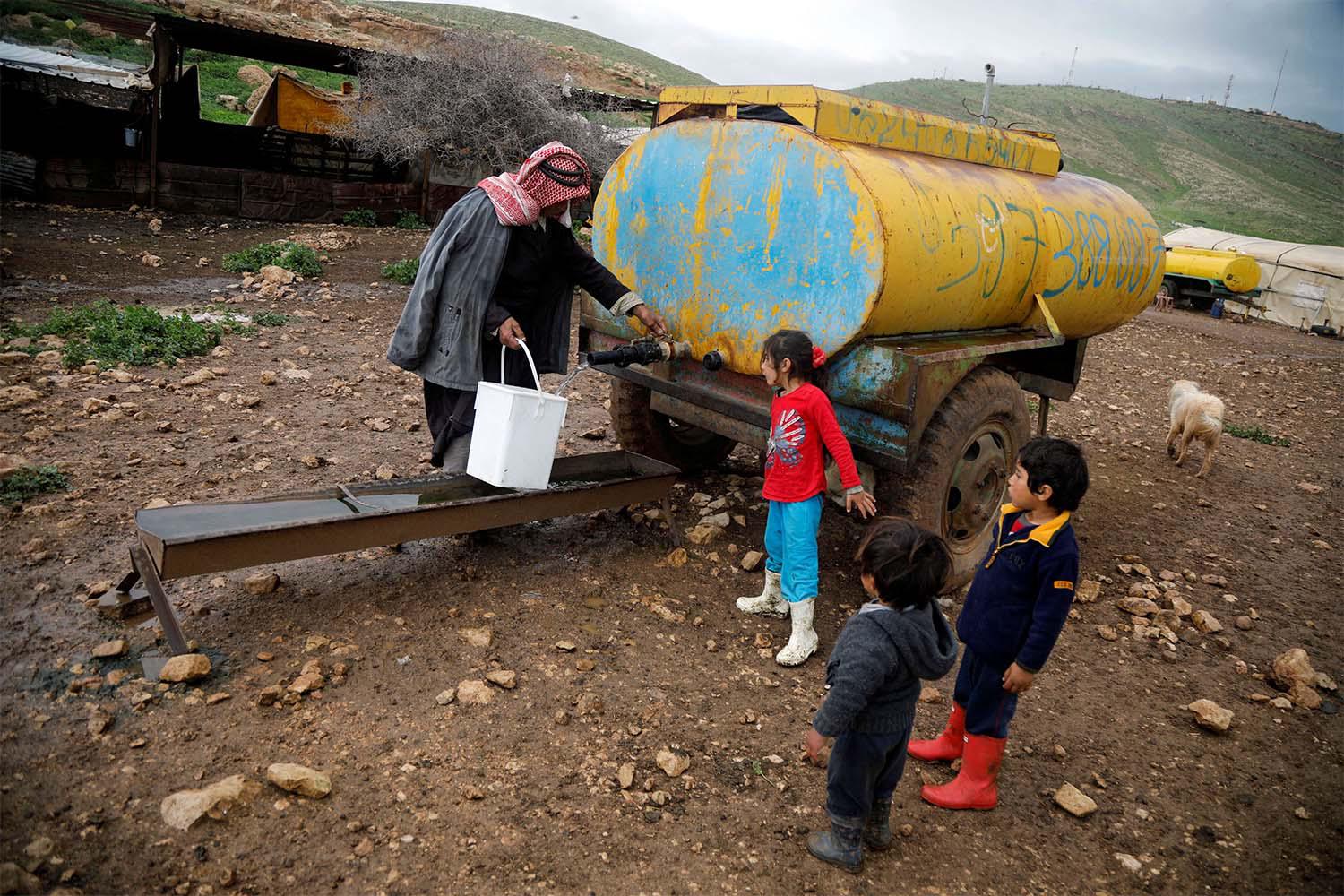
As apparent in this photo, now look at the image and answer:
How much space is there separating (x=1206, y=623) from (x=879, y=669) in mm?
2764

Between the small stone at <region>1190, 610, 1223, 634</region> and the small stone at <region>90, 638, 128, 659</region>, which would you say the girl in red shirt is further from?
the small stone at <region>90, 638, 128, 659</region>

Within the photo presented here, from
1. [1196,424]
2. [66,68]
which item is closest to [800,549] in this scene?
[1196,424]

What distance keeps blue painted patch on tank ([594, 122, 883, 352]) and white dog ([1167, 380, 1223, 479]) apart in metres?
4.48

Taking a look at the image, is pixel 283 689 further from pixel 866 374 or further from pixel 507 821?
pixel 866 374

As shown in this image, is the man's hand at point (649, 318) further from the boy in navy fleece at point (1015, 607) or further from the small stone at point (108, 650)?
the small stone at point (108, 650)

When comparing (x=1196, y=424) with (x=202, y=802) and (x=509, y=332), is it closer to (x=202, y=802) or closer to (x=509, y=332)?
(x=509, y=332)

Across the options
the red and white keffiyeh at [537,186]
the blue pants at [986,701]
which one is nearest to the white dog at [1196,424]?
the blue pants at [986,701]

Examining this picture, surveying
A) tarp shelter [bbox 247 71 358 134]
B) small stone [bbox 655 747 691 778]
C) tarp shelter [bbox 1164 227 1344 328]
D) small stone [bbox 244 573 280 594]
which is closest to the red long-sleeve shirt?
small stone [bbox 655 747 691 778]

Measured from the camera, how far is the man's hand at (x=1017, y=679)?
2.51 metres

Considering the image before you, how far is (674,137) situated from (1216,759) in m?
3.34

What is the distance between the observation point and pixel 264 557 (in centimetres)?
299

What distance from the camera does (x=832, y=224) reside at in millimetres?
3396

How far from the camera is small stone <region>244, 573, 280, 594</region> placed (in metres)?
3.44

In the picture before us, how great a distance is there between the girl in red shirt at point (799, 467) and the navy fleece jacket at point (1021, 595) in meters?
0.71
